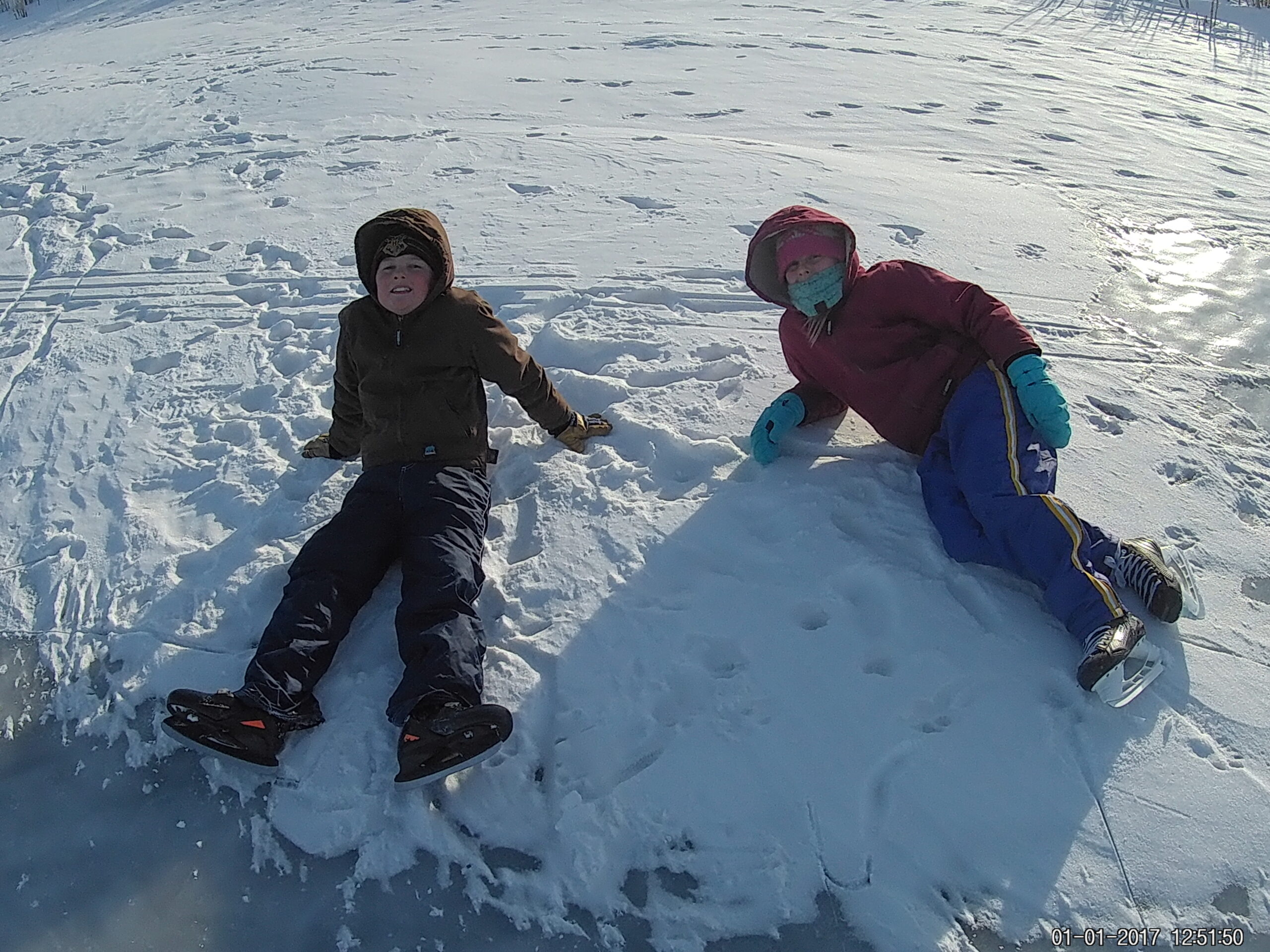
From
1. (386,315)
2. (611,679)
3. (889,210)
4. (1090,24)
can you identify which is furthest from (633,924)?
(1090,24)

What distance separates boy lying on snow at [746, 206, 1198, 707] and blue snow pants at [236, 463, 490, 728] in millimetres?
947

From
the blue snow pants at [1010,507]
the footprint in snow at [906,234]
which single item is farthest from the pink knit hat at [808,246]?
the footprint in snow at [906,234]

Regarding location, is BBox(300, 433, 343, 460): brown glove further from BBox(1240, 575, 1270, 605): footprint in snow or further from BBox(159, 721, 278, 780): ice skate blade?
BBox(1240, 575, 1270, 605): footprint in snow

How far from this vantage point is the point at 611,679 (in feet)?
6.88

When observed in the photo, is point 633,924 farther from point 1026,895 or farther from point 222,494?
point 222,494

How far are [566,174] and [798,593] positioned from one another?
3534 millimetres

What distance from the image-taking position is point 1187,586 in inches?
84.3

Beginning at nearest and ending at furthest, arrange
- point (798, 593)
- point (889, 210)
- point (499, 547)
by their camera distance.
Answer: point (798, 593) < point (499, 547) < point (889, 210)

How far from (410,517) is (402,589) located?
222 millimetres

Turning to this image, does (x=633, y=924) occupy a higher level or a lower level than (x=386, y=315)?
lower

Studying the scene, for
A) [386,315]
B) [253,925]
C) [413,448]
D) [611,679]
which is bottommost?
[253,925]

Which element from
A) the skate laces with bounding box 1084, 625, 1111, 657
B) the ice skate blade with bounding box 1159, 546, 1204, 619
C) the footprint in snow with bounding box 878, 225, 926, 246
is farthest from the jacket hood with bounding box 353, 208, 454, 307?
the footprint in snow with bounding box 878, 225, 926, 246

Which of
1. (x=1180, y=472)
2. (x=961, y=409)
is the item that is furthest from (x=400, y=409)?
(x=1180, y=472)

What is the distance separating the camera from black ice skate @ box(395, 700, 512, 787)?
1821 mm
